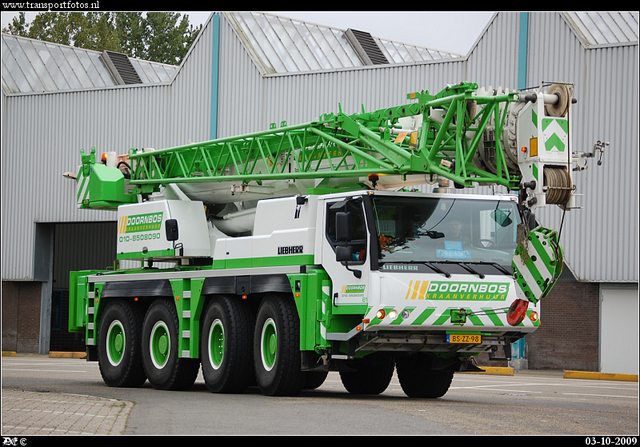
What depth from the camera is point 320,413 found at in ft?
41.4

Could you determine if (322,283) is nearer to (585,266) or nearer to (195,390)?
(195,390)

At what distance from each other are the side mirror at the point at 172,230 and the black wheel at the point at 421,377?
4279 mm

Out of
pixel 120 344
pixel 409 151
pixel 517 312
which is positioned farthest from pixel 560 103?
pixel 120 344

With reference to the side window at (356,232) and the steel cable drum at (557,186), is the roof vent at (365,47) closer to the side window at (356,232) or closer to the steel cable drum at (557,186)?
the side window at (356,232)

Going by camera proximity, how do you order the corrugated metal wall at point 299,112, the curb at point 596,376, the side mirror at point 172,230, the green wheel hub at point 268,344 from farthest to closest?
1. the corrugated metal wall at point 299,112
2. the curb at point 596,376
3. the side mirror at point 172,230
4. the green wheel hub at point 268,344

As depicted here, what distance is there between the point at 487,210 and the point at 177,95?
21548mm

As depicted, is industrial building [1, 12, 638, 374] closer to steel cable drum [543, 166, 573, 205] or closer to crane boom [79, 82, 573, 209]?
crane boom [79, 82, 573, 209]

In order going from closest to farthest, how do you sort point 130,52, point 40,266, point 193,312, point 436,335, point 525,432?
1. point 525,432
2. point 436,335
3. point 193,312
4. point 40,266
5. point 130,52

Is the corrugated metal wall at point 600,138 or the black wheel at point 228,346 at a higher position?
the corrugated metal wall at point 600,138

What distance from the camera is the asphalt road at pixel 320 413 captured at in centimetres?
1081

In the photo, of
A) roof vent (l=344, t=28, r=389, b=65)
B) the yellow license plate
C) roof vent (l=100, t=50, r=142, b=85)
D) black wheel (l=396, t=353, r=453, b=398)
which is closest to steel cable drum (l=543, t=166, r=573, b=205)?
the yellow license plate

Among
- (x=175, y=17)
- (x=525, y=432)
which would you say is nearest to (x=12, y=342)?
(x=525, y=432)

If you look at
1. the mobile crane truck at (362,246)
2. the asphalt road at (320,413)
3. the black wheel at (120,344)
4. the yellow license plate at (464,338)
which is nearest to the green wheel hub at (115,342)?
the black wheel at (120,344)

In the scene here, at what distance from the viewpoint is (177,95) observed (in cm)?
3503
